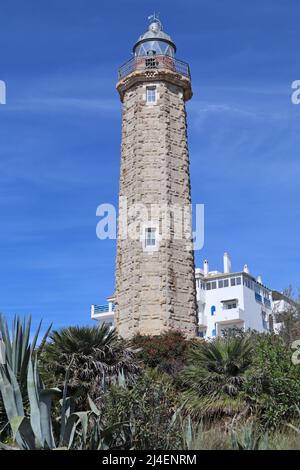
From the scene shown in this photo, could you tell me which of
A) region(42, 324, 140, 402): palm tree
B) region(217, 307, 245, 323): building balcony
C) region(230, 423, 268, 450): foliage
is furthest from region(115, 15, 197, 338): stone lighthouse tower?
region(217, 307, 245, 323): building balcony

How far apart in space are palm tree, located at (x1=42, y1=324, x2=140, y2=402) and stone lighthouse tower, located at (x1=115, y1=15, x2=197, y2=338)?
8952 mm

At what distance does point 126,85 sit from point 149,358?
1347 centimetres

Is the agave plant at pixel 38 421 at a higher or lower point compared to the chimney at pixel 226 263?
lower

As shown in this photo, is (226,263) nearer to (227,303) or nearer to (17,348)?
→ (227,303)

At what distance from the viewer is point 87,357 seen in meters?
15.3

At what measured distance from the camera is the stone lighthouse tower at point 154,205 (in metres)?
25.3

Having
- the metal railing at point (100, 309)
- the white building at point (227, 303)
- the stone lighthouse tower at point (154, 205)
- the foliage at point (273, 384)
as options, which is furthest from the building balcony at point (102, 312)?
the foliage at point (273, 384)

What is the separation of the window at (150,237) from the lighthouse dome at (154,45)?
9.53 metres

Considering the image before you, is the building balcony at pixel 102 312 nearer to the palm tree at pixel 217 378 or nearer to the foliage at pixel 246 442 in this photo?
the palm tree at pixel 217 378

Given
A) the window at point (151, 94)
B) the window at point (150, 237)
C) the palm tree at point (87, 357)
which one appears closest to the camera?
the palm tree at point (87, 357)

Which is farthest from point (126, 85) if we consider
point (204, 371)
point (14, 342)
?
point (14, 342)

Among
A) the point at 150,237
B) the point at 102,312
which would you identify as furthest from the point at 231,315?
the point at 150,237

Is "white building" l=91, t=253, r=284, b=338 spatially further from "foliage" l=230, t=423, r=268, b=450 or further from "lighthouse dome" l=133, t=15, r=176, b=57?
"foliage" l=230, t=423, r=268, b=450

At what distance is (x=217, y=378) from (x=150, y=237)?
1139 cm
